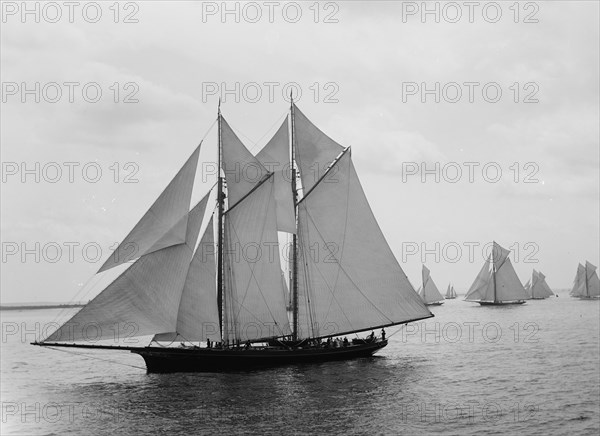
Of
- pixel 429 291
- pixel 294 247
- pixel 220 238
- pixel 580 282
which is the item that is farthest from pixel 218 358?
pixel 580 282

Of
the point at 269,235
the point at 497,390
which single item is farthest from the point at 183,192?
the point at 497,390

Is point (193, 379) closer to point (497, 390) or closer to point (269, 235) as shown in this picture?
point (269, 235)

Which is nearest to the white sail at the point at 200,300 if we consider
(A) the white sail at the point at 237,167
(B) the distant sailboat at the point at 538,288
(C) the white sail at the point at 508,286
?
(A) the white sail at the point at 237,167

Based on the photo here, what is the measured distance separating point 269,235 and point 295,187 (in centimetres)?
566

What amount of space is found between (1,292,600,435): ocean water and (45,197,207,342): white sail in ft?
12.8

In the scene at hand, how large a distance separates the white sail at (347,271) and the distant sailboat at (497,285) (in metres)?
99.0

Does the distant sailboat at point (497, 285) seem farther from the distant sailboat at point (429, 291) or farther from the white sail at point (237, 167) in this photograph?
the white sail at point (237, 167)

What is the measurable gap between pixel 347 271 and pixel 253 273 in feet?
25.1

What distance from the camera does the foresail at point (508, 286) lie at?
147250 millimetres

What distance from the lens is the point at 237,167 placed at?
47.7 metres

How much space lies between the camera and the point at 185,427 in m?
29.8

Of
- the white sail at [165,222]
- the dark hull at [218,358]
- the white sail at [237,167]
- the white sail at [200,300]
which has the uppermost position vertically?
the white sail at [237,167]

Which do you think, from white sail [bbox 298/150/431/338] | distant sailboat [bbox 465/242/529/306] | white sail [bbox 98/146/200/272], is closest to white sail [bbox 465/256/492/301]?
distant sailboat [bbox 465/242/529/306]

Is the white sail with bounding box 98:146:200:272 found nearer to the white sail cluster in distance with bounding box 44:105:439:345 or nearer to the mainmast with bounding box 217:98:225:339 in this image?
the white sail cluster in distance with bounding box 44:105:439:345
